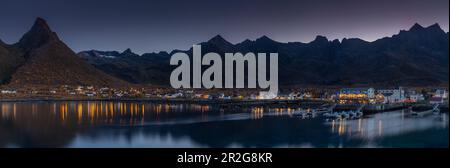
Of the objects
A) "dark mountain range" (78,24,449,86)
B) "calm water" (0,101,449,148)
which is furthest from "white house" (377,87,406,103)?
"dark mountain range" (78,24,449,86)

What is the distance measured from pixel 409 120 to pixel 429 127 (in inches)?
243

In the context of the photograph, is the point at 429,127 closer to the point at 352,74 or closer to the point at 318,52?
the point at 352,74

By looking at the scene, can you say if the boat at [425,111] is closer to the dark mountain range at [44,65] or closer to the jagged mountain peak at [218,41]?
the dark mountain range at [44,65]

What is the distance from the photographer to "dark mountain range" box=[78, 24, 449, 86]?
363ft

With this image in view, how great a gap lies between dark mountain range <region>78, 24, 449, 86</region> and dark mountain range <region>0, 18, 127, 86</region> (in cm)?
2741

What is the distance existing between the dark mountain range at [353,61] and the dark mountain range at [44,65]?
27.4 metres

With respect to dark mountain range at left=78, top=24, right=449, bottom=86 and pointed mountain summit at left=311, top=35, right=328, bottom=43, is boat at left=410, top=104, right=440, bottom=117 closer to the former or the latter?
dark mountain range at left=78, top=24, right=449, bottom=86

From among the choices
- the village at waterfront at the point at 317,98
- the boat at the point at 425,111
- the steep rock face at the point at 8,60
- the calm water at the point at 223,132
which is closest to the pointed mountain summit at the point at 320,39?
the village at waterfront at the point at 317,98

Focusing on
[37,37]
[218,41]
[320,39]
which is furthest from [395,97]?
[320,39]

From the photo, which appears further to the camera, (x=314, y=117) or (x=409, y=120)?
(x=314, y=117)

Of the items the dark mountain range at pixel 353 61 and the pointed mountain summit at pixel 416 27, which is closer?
the dark mountain range at pixel 353 61

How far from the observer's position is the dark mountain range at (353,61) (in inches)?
4355

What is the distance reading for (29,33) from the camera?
148 meters
